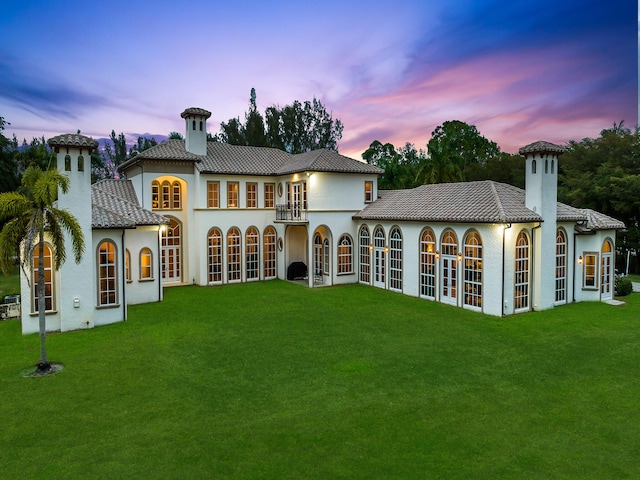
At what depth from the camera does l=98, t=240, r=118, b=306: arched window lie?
652 inches

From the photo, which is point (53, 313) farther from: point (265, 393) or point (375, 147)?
point (375, 147)


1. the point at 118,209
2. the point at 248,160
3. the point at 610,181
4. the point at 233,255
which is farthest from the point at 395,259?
the point at 610,181

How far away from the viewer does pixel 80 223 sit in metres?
15.5

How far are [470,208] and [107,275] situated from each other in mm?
14629

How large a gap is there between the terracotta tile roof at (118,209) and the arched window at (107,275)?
816 mm

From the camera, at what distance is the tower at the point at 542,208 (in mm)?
18438

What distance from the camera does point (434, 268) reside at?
67.6 feet

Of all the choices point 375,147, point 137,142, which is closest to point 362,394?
point 375,147

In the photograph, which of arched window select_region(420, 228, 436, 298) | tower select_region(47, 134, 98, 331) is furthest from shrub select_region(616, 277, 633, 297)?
tower select_region(47, 134, 98, 331)

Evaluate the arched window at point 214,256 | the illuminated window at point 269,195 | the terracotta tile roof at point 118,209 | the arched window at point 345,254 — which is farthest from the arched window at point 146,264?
the arched window at point 345,254

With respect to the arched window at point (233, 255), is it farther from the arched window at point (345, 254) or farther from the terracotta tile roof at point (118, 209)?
the arched window at point (345, 254)

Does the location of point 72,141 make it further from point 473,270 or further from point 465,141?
point 465,141

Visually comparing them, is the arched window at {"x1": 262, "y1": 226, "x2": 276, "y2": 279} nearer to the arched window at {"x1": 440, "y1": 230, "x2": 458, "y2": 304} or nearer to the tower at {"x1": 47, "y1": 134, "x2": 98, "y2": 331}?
the arched window at {"x1": 440, "y1": 230, "x2": 458, "y2": 304}

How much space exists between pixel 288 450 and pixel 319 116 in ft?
164
